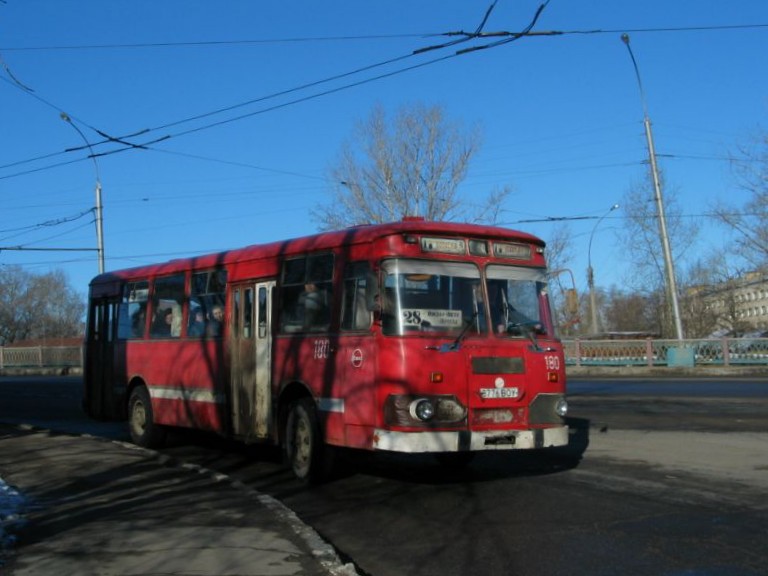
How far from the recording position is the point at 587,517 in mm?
7273

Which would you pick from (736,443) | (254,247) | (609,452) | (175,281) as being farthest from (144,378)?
(736,443)

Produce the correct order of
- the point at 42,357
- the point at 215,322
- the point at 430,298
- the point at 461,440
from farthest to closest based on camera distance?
1. the point at 42,357
2. the point at 215,322
3. the point at 430,298
4. the point at 461,440

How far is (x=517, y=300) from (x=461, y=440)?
184cm

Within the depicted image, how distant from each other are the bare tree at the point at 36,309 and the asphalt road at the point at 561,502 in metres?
83.5

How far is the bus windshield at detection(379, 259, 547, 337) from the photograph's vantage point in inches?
324

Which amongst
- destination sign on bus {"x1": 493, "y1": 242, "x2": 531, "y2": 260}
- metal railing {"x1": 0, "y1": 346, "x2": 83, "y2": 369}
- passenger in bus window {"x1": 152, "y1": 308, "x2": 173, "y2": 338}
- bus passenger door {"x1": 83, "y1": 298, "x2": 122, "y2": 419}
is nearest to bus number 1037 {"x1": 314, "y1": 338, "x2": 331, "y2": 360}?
destination sign on bus {"x1": 493, "y1": 242, "x2": 531, "y2": 260}

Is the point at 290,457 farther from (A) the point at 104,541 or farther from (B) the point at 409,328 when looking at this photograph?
(A) the point at 104,541

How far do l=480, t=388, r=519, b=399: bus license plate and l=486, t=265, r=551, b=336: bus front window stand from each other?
63 centimetres

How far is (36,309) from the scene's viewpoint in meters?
90.9

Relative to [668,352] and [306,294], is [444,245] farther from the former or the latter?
[668,352]

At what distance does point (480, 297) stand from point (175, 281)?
18.3 ft

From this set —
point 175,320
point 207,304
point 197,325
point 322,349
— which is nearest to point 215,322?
point 207,304

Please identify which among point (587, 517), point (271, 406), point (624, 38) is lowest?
point (587, 517)

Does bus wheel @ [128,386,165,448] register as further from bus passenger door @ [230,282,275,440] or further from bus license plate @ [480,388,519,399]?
bus license plate @ [480,388,519,399]
